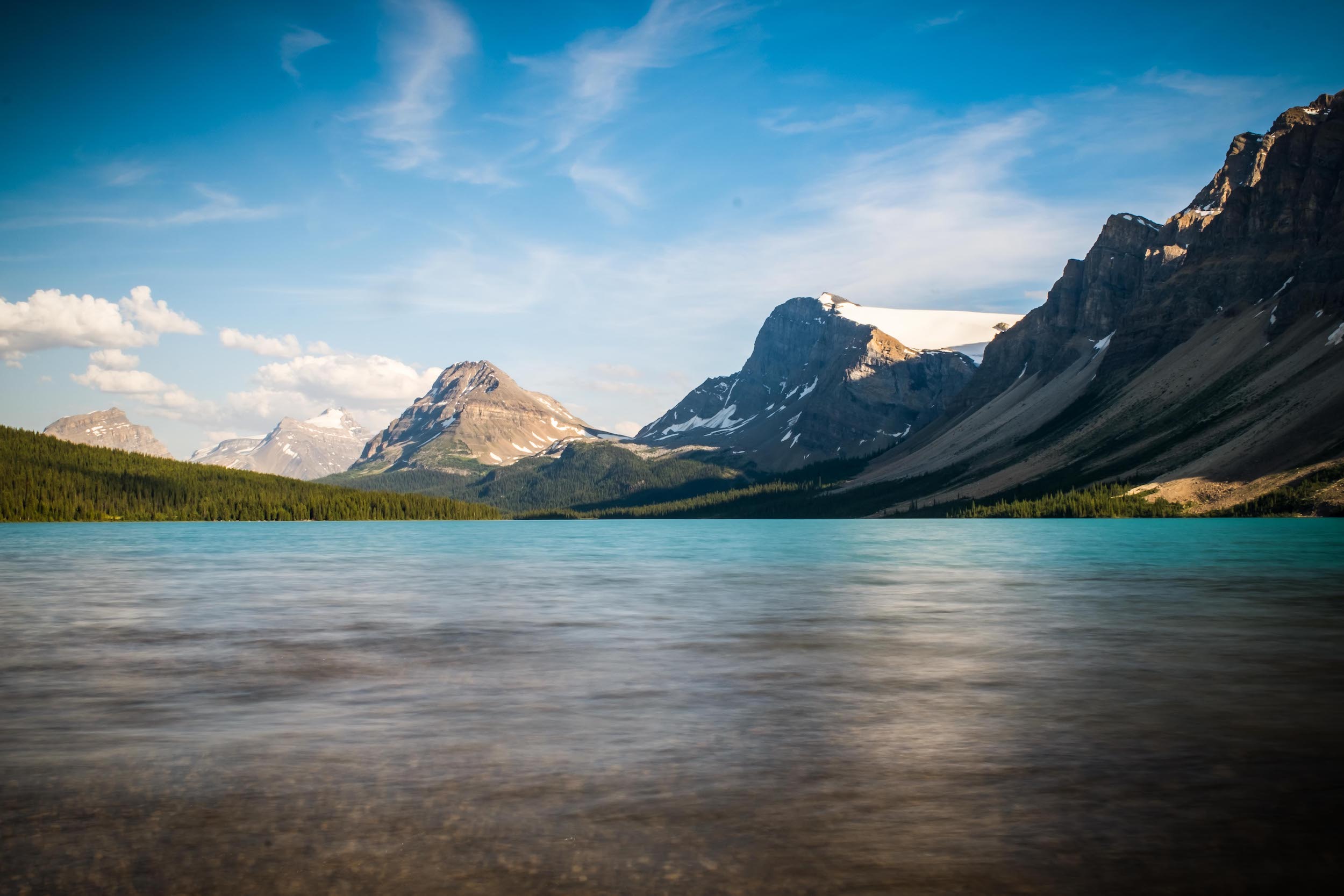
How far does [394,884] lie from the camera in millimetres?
9852

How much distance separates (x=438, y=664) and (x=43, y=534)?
13809 centimetres

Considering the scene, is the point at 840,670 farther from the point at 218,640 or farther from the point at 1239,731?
the point at 218,640

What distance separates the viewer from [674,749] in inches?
616

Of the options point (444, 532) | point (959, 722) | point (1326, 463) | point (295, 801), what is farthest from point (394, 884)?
point (1326, 463)

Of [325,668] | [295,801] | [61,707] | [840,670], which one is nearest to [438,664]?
[325,668]

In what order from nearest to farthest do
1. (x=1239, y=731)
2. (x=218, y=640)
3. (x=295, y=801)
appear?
(x=295, y=801), (x=1239, y=731), (x=218, y=640)

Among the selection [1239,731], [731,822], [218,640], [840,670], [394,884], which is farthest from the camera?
[218,640]

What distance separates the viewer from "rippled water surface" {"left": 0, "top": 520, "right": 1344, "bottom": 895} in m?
10.4

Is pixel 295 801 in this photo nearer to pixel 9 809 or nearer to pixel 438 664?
pixel 9 809

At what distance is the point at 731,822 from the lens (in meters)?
11.7

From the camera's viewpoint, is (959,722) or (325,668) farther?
(325,668)

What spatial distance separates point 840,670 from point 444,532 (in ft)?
543

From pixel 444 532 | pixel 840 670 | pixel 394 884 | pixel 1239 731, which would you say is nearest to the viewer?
pixel 394 884

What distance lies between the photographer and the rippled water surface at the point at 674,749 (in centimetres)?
1041
